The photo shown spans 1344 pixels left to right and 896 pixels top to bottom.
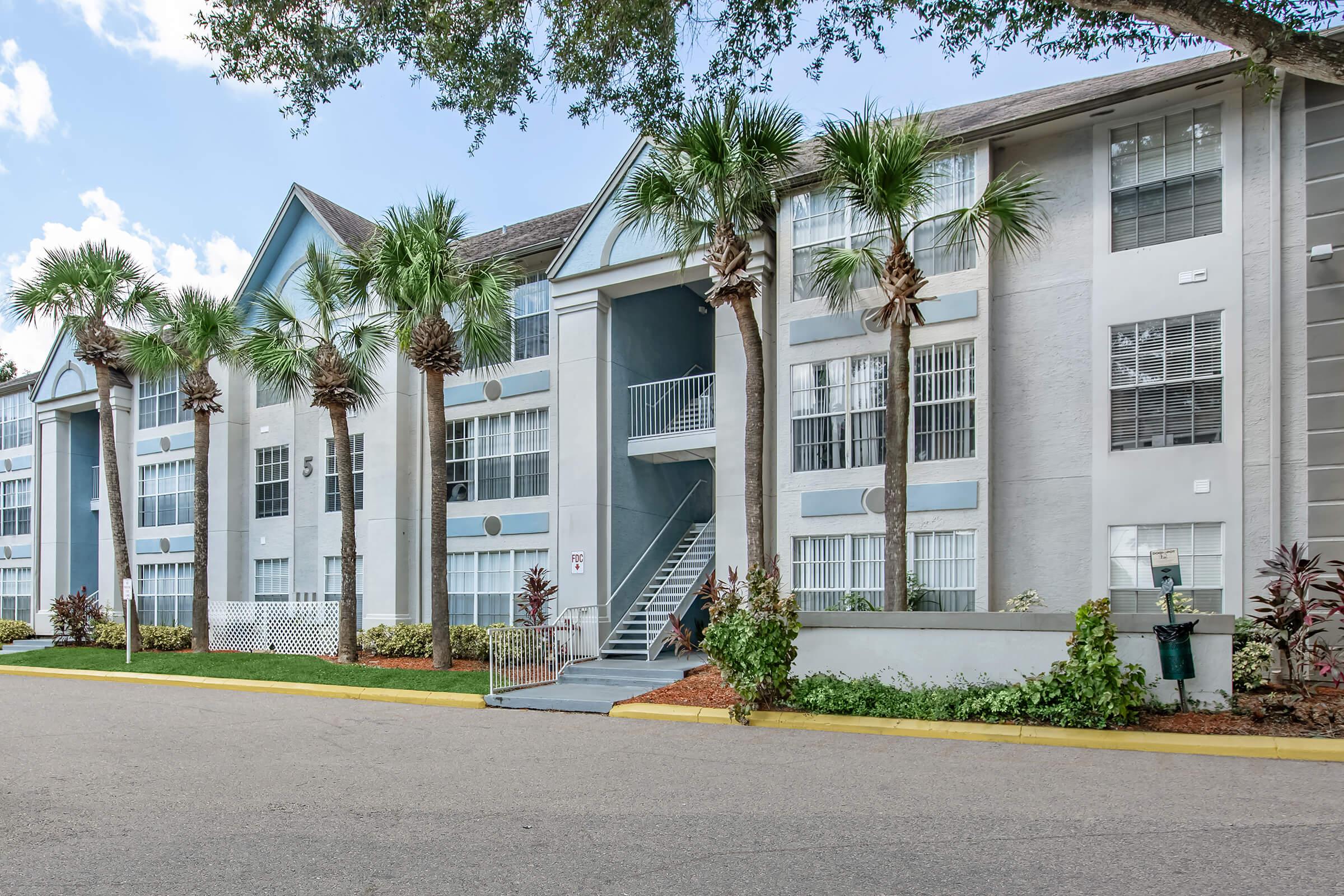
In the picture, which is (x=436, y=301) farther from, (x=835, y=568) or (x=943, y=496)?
(x=943, y=496)

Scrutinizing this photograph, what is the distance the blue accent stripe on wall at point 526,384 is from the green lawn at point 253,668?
21.2ft

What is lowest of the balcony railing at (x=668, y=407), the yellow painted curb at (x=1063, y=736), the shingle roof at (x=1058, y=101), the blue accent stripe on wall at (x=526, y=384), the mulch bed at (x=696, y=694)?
the mulch bed at (x=696, y=694)

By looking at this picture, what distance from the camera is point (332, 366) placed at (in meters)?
19.5

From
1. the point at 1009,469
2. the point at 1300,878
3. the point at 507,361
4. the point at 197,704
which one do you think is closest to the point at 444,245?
the point at 507,361

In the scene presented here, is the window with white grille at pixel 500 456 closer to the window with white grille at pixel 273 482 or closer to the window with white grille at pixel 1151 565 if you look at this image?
the window with white grille at pixel 273 482

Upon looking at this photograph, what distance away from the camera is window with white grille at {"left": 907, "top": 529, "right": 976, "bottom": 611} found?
1527cm

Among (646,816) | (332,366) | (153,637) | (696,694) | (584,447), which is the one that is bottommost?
(153,637)

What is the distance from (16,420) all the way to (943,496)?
31827 mm

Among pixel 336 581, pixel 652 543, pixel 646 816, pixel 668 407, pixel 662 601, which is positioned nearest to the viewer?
pixel 646 816

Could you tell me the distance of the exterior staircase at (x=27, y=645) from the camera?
1037 inches

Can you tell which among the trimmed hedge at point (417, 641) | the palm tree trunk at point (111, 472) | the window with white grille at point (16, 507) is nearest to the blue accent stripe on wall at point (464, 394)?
the trimmed hedge at point (417, 641)

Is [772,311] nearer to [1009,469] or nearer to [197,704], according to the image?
[1009,469]

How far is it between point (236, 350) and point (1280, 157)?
19.6m

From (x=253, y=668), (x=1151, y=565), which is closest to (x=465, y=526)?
(x=253, y=668)
